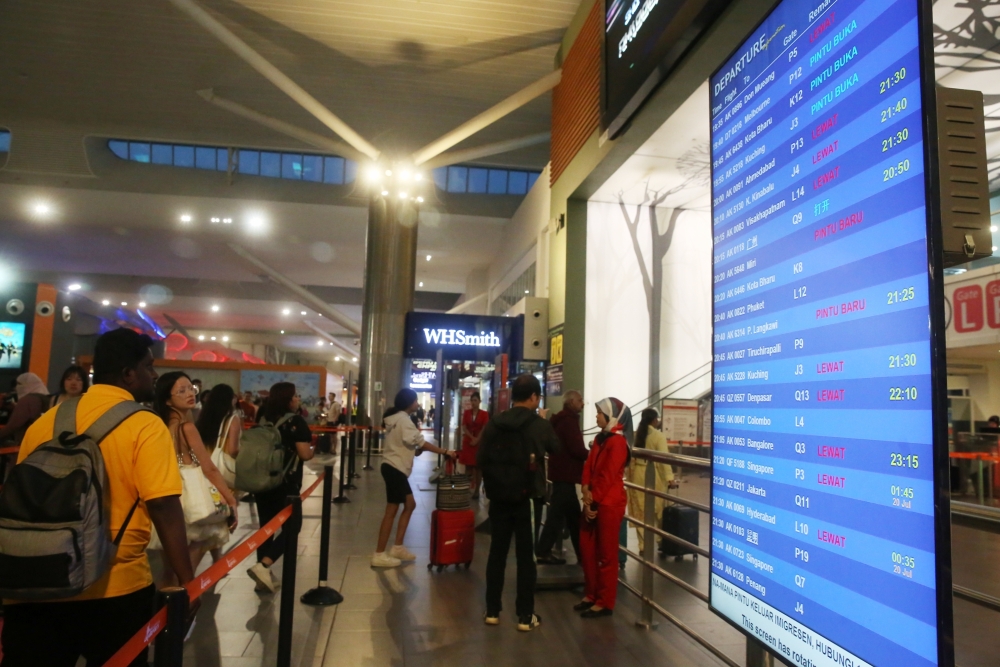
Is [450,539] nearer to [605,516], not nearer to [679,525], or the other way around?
[605,516]

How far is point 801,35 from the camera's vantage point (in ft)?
7.06

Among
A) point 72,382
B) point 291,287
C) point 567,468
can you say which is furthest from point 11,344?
point 291,287

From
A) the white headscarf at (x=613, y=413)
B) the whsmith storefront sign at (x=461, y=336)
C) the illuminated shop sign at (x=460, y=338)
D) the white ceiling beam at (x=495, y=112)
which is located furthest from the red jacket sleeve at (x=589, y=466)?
the illuminated shop sign at (x=460, y=338)

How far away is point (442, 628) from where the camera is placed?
179 inches

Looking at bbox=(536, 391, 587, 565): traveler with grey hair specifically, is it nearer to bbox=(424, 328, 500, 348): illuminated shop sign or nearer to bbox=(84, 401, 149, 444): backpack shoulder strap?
bbox=(84, 401, 149, 444): backpack shoulder strap

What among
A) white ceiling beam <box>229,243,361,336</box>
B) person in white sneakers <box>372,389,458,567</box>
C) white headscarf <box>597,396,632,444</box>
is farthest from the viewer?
white ceiling beam <box>229,243,361,336</box>

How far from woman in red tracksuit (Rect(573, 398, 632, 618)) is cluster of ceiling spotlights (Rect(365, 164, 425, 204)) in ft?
41.3

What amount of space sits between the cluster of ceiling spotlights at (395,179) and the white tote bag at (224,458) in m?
11.7

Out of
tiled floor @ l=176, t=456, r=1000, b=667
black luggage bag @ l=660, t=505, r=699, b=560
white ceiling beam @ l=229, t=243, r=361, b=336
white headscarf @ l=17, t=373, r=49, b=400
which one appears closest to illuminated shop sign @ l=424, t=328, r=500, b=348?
black luggage bag @ l=660, t=505, r=699, b=560

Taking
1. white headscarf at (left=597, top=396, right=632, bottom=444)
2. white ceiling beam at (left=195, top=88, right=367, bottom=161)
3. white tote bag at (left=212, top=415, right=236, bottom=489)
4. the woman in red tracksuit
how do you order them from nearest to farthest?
1. the woman in red tracksuit
2. white headscarf at (left=597, top=396, right=632, bottom=444)
3. white tote bag at (left=212, top=415, right=236, bottom=489)
4. white ceiling beam at (left=195, top=88, right=367, bottom=161)

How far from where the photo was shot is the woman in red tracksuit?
4.76m

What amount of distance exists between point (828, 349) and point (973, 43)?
8.89 meters

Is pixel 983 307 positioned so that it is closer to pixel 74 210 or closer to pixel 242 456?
pixel 242 456

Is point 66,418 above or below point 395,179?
below
